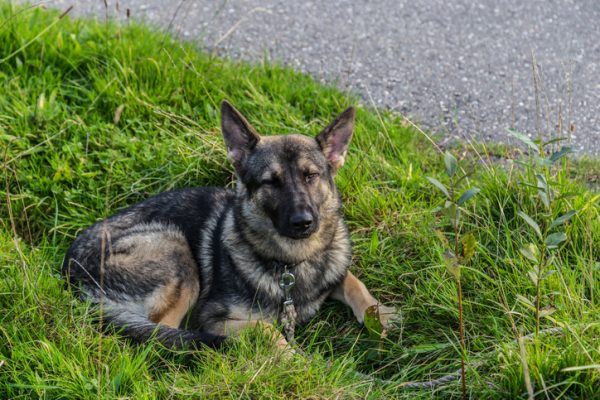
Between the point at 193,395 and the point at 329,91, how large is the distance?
119 inches

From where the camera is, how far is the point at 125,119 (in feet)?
18.0

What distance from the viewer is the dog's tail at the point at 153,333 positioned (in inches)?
148

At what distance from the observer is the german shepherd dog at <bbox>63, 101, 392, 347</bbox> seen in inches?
168

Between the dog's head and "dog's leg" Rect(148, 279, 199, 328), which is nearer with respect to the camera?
the dog's head

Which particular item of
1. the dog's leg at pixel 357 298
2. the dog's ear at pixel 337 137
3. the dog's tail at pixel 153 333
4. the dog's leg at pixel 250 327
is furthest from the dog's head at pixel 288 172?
the dog's tail at pixel 153 333

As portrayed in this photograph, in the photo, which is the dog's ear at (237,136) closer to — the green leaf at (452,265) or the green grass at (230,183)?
the green grass at (230,183)

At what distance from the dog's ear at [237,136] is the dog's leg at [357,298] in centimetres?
91

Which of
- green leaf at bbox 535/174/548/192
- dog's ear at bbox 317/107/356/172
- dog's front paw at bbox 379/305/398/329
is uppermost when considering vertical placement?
green leaf at bbox 535/174/548/192

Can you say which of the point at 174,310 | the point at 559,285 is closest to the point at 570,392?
the point at 559,285

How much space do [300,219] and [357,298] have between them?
24.2 inches

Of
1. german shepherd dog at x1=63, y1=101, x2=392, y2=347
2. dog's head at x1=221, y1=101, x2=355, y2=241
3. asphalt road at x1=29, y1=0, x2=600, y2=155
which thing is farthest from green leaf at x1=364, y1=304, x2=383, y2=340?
asphalt road at x1=29, y1=0, x2=600, y2=155

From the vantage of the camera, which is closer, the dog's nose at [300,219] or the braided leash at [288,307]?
the dog's nose at [300,219]

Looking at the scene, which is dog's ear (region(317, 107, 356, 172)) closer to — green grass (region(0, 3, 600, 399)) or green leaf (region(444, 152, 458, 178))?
green grass (region(0, 3, 600, 399))

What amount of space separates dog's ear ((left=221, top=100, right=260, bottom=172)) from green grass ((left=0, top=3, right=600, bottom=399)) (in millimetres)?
699
